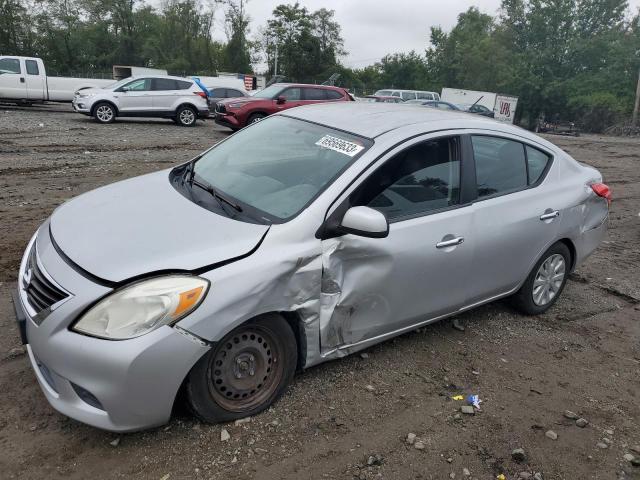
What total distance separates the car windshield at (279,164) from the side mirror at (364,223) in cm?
26

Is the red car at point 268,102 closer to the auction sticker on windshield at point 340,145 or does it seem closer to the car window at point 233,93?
the car window at point 233,93

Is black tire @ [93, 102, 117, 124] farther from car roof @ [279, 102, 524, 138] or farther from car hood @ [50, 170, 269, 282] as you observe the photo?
car hood @ [50, 170, 269, 282]

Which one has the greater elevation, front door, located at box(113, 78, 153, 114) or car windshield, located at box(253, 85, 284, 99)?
car windshield, located at box(253, 85, 284, 99)

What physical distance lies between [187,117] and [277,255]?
52.2 feet

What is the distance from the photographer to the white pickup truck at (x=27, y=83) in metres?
18.5

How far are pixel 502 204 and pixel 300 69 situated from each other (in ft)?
198

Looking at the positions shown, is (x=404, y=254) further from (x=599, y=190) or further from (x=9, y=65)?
(x=9, y=65)

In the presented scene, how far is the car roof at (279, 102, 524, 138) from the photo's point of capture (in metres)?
3.50

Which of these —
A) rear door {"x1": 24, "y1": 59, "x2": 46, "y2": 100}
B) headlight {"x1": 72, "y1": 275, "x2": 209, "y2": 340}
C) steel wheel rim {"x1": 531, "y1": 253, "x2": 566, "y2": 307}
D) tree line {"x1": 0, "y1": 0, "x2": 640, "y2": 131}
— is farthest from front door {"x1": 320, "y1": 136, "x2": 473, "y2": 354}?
tree line {"x1": 0, "y1": 0, "x2": 640, "y2": 131}

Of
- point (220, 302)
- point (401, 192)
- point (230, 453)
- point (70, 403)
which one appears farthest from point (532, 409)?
point (70, 403)

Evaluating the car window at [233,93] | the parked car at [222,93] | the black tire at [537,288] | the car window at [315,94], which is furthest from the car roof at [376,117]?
the car window at [233,93]

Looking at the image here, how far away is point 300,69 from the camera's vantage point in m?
60.8

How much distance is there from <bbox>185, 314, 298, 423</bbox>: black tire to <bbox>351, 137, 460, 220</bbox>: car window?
35.0 inches

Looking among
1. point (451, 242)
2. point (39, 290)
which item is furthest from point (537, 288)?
point (39, 290)
